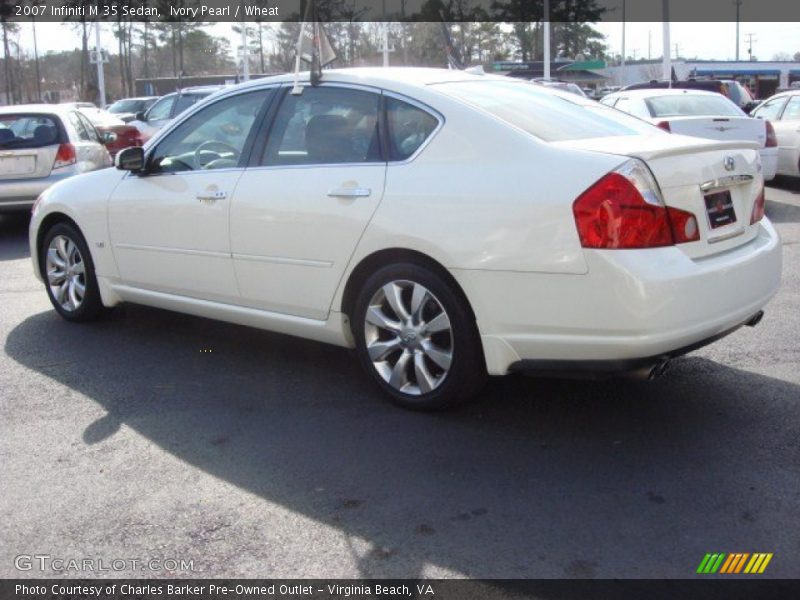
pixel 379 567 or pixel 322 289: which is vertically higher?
pixel 322 289

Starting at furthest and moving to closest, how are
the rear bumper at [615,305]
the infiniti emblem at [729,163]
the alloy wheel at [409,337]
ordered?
1. the alloy wheel at [409,337]
2. the infiniti emblem at [729,163]
3. the rear bumper at [615,305]

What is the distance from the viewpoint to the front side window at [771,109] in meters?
13.2

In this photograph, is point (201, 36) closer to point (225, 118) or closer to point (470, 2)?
point (470, 2)

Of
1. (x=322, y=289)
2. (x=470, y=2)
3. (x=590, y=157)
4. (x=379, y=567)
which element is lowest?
(x=379, y=567)

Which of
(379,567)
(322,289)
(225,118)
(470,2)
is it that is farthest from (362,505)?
(470,2)

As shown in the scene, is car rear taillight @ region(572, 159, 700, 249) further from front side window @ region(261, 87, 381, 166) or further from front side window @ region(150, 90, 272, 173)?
front side window @ region(150, 90, 272, 173)

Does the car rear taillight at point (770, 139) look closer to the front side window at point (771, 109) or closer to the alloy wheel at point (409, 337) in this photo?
the front side window at point (771, 109)

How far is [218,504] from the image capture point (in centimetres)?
352

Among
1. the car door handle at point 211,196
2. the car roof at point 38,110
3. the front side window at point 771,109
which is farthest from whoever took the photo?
the front side window at point 771,109

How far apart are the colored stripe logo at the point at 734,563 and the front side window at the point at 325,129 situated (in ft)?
8.07

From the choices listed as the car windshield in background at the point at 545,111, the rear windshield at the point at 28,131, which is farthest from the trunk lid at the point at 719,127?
the rear windshield at the point at 28,131

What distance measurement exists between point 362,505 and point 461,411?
1068 millimetres

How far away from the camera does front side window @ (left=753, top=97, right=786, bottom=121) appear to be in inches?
522

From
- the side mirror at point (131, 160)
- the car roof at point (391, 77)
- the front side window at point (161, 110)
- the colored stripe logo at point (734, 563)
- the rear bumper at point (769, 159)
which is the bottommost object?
the colored stripe logo at point (734, 563)
